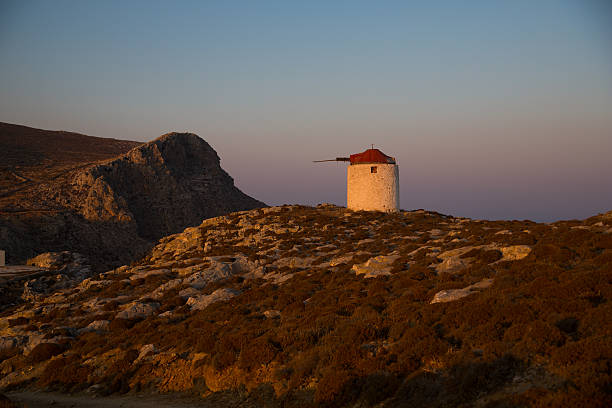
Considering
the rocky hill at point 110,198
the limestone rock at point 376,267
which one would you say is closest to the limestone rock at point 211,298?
the limestone rock at point 376,267

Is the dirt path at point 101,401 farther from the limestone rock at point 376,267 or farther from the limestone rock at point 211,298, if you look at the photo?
the limestone rock at point 376,267

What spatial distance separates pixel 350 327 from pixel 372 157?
35864 millimetres

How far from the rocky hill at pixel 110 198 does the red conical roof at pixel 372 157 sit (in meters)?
39.0

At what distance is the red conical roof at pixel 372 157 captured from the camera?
47.1 metres

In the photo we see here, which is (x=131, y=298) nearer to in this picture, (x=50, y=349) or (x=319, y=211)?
(x=50, y=349)

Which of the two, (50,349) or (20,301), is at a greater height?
(50,349)

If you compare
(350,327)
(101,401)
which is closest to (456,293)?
(350,327)

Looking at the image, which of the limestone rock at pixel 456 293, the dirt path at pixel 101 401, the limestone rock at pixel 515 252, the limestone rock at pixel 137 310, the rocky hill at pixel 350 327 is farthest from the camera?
the limestone rock at pixel 137 310

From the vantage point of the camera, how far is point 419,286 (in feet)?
57.4

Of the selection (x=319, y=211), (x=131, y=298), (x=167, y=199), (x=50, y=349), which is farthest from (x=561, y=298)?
(x=167, y=199)

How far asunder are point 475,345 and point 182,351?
478 inches

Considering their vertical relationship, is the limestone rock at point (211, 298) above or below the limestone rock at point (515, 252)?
below

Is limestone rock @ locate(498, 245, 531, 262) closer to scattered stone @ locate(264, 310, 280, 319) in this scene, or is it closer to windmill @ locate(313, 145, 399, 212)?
scattered stone @ locate(264, 310, 280, 319)

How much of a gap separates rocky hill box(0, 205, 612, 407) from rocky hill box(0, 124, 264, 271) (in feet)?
98.8
